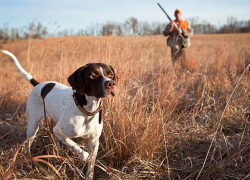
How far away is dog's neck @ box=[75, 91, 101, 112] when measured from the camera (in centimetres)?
181

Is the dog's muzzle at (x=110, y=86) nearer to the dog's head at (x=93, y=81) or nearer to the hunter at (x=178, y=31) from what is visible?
the dog's head at (x=93, y=81)

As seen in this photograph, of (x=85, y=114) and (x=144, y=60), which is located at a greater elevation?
(x=144, y=60)

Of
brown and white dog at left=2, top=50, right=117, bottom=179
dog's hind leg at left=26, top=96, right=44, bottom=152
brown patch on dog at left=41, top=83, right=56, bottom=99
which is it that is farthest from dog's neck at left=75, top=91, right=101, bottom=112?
dog's hind leg at left=26, top=96, right=44, bottom=152

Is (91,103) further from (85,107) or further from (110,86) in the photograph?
(110,86)

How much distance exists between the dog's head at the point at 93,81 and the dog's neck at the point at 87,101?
0.05 metres

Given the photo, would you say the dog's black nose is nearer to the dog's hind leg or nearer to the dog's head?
the dog's head

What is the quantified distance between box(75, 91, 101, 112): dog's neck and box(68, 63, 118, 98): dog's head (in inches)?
2.0

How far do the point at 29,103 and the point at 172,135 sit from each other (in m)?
1.86

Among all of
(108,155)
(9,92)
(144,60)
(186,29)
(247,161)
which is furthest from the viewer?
(186,29)

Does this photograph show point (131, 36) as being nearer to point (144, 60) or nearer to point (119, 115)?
point (144, 60)

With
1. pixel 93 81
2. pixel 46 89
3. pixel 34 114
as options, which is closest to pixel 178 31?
pixel 46 89

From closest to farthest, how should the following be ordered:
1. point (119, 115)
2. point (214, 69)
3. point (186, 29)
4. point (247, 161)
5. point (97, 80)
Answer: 1. point (97, 80)
2. point (247, 161)
3. point (119, 115)
4. point (214, 69)
5. point (186, 29)

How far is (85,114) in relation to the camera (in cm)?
182

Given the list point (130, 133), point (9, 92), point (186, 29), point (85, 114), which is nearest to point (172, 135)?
point (130, 133)
